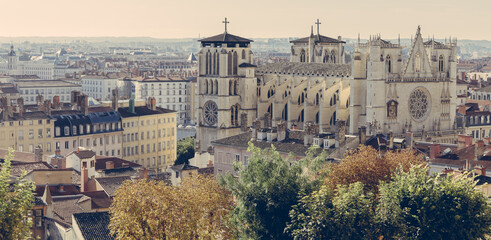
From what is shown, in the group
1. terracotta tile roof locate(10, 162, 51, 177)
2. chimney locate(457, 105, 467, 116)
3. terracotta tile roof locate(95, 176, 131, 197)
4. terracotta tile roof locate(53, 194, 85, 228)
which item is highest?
chimney locate(457, 105, 467, 116)

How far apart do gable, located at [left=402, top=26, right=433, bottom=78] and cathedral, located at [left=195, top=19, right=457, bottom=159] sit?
0.09 metres

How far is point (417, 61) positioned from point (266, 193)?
5336 centimetres

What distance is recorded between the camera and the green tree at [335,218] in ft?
143

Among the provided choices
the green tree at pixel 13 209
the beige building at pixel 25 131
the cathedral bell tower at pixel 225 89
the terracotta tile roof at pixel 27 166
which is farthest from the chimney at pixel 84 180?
the cathedral bell tower at pixel 225 89

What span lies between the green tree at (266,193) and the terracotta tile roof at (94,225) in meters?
7.94

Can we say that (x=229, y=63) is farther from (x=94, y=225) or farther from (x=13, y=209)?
(x=13, y=209)

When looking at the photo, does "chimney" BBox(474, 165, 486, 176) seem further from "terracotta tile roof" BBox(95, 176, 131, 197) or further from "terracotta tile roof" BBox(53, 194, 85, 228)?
"terracotta tile roof" BBox(53, 194, 85, 228)

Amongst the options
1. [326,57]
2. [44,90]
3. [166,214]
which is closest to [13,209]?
[166,214]

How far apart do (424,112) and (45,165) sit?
39.7 m

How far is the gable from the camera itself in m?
95.9

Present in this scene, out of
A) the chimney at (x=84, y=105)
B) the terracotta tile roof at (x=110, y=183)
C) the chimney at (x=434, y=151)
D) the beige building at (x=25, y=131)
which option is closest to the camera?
the terracotta tile roof at (x=110, y=183)

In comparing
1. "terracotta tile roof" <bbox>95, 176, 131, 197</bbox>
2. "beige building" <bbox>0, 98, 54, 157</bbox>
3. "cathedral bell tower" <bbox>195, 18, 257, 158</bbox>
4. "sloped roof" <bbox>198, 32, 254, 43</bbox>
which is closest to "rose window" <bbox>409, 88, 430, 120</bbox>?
"cathedral bell tower" <bbox>195, 18, 257, 158</bbox>

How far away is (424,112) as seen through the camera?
98625 mm

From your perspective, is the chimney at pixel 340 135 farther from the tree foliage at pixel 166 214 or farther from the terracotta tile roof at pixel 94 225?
the tree foliage at pixel 166 214
